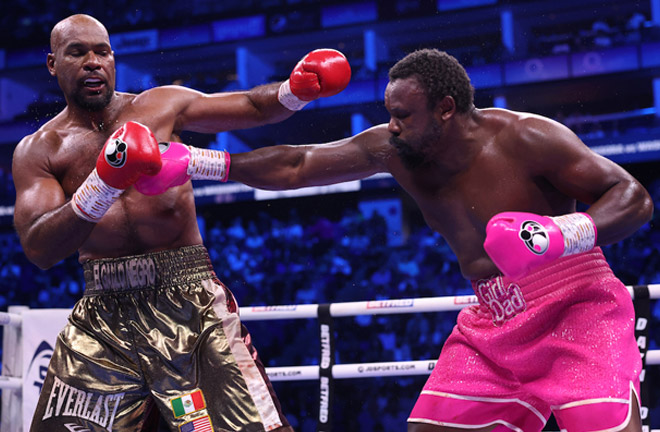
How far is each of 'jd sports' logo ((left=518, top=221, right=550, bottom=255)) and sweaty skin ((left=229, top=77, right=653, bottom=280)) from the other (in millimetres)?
180

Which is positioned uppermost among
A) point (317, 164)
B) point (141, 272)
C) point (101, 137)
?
point (101, 137)

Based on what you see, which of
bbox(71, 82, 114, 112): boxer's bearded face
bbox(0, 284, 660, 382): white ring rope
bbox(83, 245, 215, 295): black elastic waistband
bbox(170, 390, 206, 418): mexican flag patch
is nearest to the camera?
bbox(170, 390, 206, 418): mexican flag patch

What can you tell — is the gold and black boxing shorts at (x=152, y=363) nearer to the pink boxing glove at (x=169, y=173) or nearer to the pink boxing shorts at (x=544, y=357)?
the pink boxing glove at (x=169, y=173)

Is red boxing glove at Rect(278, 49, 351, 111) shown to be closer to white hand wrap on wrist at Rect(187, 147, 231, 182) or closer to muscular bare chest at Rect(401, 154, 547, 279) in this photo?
white hand wrap on wrist at Rect(187, 147, 231, 182)

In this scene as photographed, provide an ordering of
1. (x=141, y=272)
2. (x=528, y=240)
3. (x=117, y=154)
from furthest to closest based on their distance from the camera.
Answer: (x=141, y=272)
(x=117, y=154)
(x=528, y=240)

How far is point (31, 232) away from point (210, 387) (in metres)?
0.54

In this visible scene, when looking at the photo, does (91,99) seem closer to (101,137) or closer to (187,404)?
(101,137)

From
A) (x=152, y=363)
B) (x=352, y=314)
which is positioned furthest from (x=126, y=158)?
(x=352, y=314)

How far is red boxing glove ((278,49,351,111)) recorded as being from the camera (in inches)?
74.0

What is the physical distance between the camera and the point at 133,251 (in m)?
1.78

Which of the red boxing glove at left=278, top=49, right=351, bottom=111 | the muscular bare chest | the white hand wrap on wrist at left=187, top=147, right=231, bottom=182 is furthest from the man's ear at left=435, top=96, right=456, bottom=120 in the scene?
the white hand wrap on wrist at left=187, top=147, right=231, bottom=182

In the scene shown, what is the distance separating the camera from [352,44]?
5602 millimetres

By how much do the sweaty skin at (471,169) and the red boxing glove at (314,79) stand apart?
14 cm

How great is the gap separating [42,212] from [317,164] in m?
0.69
